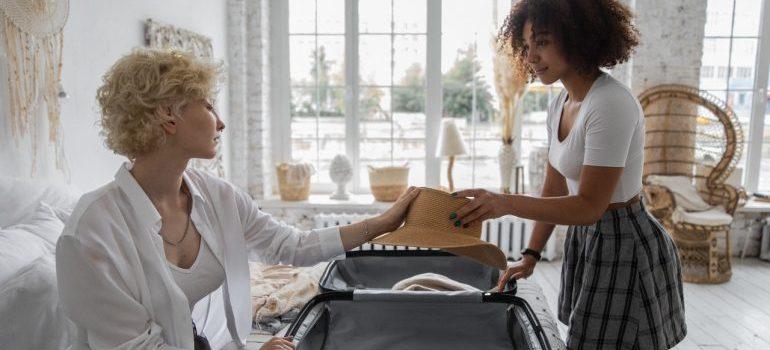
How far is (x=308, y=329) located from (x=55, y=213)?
0.84m

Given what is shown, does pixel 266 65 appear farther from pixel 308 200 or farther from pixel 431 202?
pixel 431 202

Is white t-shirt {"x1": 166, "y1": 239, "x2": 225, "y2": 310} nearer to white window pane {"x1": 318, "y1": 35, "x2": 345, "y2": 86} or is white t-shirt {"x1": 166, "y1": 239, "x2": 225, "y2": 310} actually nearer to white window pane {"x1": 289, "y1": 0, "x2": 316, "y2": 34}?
white window pane {"x1": 318, "y1": 35, "x2": 345, "y2": 86}

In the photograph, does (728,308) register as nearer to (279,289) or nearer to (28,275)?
(279,289)

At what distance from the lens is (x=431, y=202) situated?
1469 mm

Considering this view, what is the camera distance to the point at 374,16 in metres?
4.58

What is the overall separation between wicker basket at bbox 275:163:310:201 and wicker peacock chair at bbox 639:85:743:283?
8.37 feet

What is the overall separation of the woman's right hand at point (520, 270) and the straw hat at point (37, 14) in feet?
5.74

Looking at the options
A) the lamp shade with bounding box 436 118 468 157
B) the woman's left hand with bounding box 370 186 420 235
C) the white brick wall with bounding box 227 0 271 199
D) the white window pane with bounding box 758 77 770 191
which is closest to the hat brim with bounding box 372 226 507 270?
the woman's left hand with bounding box 370 186 420 235

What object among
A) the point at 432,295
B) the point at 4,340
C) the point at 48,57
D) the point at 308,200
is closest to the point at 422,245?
the point at 432,295

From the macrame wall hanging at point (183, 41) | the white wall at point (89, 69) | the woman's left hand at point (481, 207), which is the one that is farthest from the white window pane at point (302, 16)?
the woman's left hand at point (481, 207)

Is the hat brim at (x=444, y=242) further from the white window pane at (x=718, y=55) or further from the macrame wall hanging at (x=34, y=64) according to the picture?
the white window pane at (x=718, y=55)

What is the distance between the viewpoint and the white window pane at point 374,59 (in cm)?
460

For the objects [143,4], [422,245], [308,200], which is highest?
[143,4]

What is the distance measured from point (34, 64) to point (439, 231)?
5.00 feet
